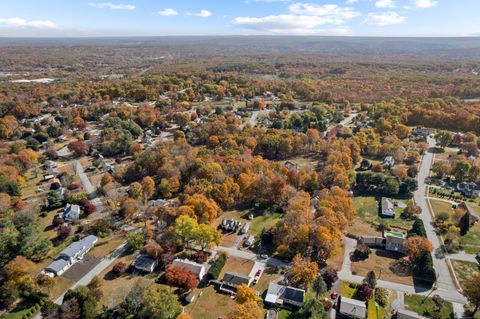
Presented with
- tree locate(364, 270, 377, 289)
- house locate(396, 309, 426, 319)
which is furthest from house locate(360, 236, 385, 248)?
house locate(396, 309, 426, 319)

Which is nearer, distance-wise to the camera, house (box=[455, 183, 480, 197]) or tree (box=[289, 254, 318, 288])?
tree (box=[289, 254, 318, 288])

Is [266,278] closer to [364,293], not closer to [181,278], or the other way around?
[181,278]

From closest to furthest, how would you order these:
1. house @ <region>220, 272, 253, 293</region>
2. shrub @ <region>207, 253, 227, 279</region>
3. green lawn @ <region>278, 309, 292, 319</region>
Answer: green lawn @ <region>278, 309, 292, 319</region> → house @ <region>220, 272, 253, 293</region> → shrub @ <region>207, 253, 227, 279</region>

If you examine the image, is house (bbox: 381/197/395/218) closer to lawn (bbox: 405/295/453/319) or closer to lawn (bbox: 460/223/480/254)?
lawn (bbox: 460/223/480/254)

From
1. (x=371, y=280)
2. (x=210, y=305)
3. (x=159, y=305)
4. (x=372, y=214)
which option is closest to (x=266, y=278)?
(x=210, y=305)

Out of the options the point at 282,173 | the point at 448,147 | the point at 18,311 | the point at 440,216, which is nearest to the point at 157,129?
the point at 282,173

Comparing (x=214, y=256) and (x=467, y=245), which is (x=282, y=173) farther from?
(x=467, y=245)

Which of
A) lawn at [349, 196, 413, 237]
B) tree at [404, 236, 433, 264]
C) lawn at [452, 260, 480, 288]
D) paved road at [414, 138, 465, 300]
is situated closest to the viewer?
paved road at [414, 138, 465, 300]

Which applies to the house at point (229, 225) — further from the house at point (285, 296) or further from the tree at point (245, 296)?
the tree at point (245, 296)
